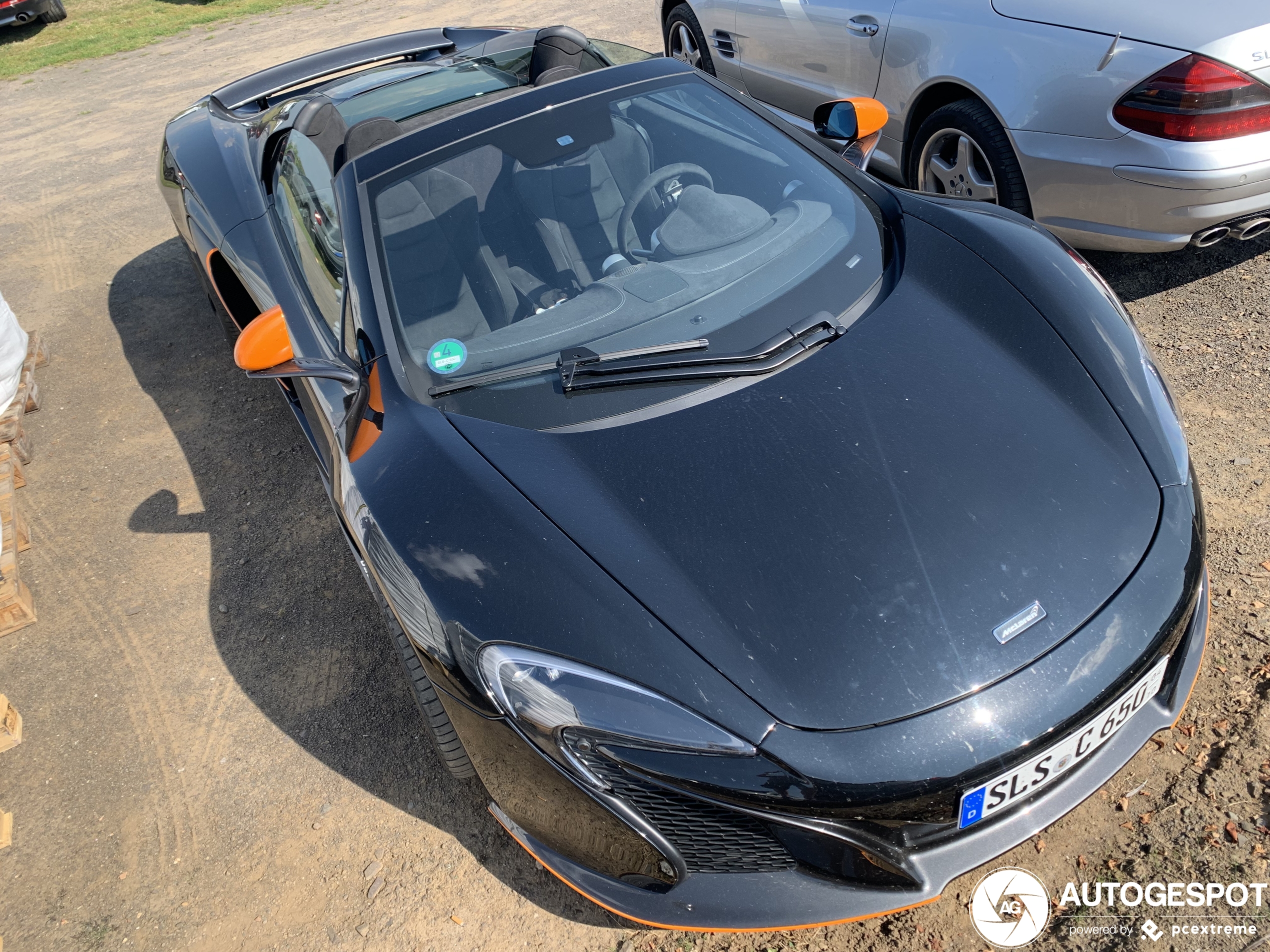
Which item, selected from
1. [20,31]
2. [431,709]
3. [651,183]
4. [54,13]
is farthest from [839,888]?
[20,31]

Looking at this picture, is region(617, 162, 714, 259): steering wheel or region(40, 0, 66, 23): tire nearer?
region(617, 162, 714, 259): steering wheel

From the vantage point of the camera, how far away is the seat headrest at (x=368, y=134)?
2.71 metres

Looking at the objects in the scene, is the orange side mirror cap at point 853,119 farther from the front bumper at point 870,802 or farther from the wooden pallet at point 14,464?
the wooden pallet at point 14,464

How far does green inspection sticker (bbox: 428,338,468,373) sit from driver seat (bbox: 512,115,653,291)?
313mm

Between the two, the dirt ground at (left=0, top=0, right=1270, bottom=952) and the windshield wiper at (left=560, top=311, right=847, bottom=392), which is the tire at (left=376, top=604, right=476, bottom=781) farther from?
Answer: the windshield wiper at (left=560, top=311, right=847, bottom=392)

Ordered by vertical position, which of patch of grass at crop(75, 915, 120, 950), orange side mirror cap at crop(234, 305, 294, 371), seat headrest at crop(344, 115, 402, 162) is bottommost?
patch of grass at crop(75, 915, 120, 950)

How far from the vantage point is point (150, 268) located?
542 centimetres

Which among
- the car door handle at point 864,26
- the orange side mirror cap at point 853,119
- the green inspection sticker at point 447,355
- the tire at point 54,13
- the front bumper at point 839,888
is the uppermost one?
the car door handle at point 864,26

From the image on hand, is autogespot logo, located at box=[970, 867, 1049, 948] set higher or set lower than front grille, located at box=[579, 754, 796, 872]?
lower

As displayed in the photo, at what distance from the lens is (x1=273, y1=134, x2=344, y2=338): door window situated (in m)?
2.52

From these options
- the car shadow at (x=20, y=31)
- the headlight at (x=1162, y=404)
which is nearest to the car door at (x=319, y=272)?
the headlight at (x=1162, y=404)

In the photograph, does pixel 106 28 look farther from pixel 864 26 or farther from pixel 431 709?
pixel 431 709

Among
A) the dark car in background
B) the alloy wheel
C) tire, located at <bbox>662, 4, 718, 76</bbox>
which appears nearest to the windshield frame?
the alloy wheel

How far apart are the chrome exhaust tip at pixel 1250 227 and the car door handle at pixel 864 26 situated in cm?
164
